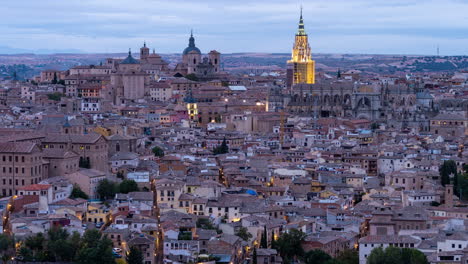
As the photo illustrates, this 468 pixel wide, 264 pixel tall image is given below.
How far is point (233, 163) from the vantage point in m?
48.7

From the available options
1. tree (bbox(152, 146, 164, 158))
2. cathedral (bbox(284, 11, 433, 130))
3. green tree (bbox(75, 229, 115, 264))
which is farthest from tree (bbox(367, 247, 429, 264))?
cathedral (bbox(284, 11, 433, 130))

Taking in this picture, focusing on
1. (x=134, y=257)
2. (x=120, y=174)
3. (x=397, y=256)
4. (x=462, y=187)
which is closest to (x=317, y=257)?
(x=397, y=256)

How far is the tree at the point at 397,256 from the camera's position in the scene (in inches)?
1223

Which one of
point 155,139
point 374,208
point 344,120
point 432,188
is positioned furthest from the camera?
point 344,120

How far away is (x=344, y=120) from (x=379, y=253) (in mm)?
39419

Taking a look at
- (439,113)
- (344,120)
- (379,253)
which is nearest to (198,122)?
(344,120)

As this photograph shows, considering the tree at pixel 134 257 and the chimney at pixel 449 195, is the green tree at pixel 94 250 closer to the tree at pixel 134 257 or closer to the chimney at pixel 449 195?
the tree at pixel 134 257

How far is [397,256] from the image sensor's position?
103 feet

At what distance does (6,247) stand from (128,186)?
30.1 ft

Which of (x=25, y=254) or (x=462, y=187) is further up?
(x=462, y=187)

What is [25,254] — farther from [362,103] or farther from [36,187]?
[362,103]

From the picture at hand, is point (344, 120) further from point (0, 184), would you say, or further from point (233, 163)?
point (0, 184)

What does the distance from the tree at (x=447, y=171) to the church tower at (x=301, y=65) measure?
54.3m

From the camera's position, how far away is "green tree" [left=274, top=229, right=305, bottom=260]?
34.0 metres
